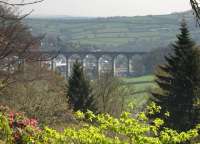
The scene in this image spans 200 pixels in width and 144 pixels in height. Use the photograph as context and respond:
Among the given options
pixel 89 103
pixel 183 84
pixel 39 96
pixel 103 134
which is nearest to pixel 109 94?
pixel 89 103

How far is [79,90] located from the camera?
42625 millimetres

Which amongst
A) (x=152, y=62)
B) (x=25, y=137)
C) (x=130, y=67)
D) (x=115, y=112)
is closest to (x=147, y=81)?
(x=152, y=62)

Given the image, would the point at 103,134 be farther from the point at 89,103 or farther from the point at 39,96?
the point at 89,103

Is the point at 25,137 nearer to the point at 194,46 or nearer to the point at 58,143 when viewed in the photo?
the point at 58,143

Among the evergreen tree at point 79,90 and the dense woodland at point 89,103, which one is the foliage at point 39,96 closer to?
the dense woodland at point 89,103

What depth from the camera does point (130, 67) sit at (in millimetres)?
135625

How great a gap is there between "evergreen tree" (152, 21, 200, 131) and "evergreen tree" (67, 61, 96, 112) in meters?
8.13

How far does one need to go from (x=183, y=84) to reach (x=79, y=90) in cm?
1081

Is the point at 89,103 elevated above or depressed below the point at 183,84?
below

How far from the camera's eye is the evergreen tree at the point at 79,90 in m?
41.9

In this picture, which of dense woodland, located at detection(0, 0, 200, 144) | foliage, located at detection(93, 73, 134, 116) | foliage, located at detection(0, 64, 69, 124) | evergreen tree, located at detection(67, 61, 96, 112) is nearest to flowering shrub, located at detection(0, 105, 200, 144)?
dense woodland, located at detection(0, 0, 200, 144)

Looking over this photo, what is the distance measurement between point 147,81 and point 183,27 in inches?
2957

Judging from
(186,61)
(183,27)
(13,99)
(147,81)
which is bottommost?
(147,81)

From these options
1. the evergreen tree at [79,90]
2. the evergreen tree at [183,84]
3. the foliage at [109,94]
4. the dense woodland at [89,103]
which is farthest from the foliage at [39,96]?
the evergreen tree at [183,84]
